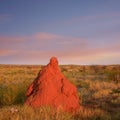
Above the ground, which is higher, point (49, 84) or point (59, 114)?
point (49, 84)

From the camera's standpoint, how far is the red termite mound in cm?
1318

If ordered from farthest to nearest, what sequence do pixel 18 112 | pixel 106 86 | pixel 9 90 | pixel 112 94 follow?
pixel 106 86
pixel 112 94
pixel 9 90
pixel 18 112

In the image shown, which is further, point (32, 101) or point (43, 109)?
point (32, 101)

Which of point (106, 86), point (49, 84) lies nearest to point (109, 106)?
point (49, 84)

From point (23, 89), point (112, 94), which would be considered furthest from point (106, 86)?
point (23, 89)

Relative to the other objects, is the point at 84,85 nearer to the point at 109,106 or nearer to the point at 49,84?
the point at 109,106

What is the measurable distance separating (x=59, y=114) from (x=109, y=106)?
4439 mm

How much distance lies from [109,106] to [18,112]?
535cm

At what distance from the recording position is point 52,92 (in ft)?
44.4

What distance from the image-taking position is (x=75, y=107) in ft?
45.0

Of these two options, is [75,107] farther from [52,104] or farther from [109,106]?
[109,106]

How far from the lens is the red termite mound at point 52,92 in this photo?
13178 millimetres

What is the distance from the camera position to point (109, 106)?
15.7m

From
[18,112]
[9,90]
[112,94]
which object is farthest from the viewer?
[112,94]
